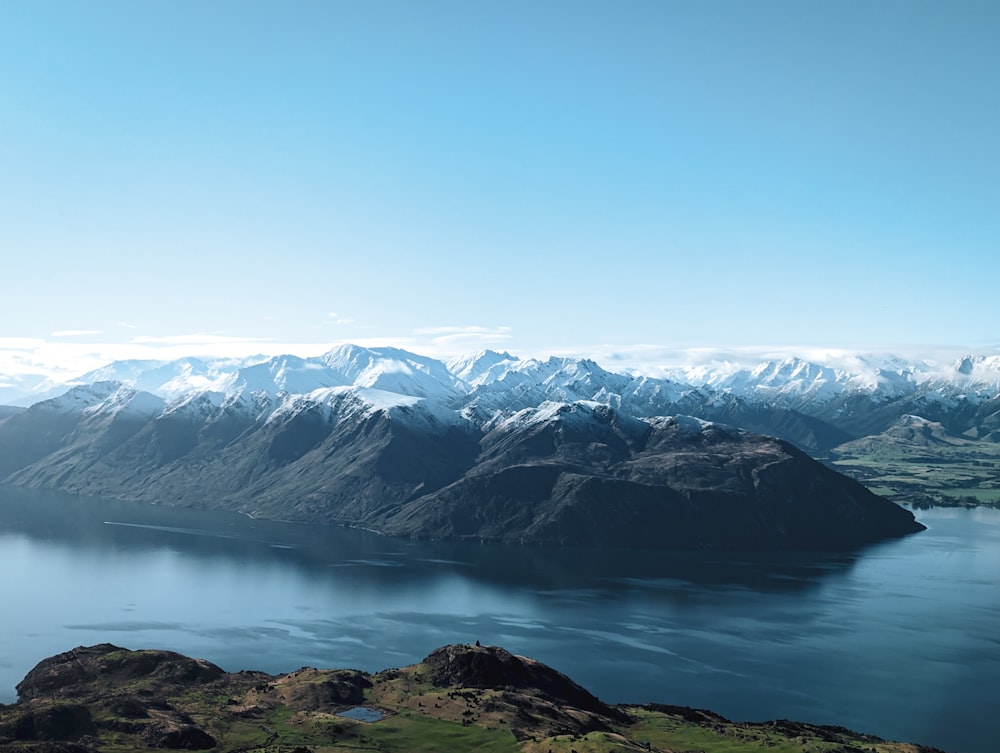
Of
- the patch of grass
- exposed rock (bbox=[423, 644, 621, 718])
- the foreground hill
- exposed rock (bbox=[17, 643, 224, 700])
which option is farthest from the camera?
exposed rock (bbox=[17, 643, 224, 700])

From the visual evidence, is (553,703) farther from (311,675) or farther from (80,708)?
(80,708)

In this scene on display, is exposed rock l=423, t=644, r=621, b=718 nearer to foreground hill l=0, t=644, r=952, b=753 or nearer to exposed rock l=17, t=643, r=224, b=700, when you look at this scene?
foreground hill l=0, t=644, r=952, b=753

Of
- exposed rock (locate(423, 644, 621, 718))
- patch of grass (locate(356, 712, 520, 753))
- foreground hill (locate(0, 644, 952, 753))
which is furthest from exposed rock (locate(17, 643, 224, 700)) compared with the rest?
patch of grass (locate(356, 712, 520, 753))

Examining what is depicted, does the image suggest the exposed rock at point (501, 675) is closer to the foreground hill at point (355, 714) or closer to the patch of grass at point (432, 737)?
the foreground hill at point (355, 714)

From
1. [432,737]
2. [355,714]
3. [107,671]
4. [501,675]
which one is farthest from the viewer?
[107,671]

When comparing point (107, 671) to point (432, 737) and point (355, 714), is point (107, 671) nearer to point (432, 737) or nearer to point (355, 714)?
point (355, 714)

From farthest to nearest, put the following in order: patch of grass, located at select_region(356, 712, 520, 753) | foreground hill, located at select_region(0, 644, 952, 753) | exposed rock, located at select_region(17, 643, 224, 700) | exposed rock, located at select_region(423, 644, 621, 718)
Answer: exposed rock, located at select_region(17, 643, 224, 700) < exposed rock, located at select_region(423, 644, 621, 718) < foreground hill, located at select_region(0, 644, 952, 753) < patch of grass, located at select_region(356, 712, 520, 753)

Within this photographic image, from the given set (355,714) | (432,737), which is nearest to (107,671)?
(355,714)

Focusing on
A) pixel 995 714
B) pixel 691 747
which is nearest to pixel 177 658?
pixel 691 747
